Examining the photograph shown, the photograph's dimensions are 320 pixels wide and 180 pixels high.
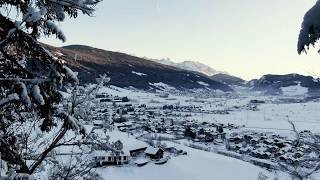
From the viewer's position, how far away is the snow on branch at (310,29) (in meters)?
5.10

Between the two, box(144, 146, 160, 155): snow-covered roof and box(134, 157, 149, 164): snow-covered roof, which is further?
box(144, 146, 160, 155): snow-covered roof

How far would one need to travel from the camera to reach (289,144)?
78.9 meters

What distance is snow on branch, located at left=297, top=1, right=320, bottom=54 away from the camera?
5098 millimetres

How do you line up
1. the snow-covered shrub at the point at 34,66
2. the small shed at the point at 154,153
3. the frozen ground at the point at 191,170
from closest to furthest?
the snow-covered shrub at the point at 34,66, the frozen ground at the point at 191,170, the small shed at the point at 154,153

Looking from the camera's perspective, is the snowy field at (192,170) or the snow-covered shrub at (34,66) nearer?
the snow-covered shrub at (34,66)

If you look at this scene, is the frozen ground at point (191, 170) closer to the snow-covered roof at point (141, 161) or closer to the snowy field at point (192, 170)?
the snowy field at point (192, 170)

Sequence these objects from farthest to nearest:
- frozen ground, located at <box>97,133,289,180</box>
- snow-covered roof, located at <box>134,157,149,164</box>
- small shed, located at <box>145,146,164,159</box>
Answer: small shed, located at <box>145,146,164,159</box>
snow-covered roof, located at <box>134,157,149,164</box>
frozen ground, located at <box>97,133,289,180</box>

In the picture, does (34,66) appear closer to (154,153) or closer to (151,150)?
(154,153)

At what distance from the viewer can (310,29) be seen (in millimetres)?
5223

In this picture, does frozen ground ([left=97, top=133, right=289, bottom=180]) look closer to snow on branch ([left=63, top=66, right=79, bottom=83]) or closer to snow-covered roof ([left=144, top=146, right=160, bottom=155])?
snow-covered roof ([left=144, top=146, right=160, bottom=155])

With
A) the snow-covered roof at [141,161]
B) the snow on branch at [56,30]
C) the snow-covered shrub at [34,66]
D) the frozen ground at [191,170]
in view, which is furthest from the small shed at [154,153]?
the snow on branch at [56,30]

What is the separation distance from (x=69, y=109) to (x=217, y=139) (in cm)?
8234

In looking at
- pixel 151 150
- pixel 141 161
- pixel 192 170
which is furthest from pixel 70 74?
pixel 151 150

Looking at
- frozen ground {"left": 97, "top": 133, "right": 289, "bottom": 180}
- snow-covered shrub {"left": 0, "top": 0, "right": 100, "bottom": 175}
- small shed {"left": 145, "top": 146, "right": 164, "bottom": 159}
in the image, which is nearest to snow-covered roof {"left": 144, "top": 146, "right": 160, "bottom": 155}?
small shed {"left": 145, "top": 146, "right": 164, "bottom": 159}
